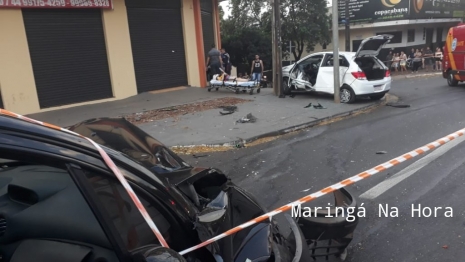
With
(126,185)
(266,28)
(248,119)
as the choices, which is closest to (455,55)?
(248,119)

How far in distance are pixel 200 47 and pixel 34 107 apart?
6.87 m

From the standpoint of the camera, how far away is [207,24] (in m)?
17.4

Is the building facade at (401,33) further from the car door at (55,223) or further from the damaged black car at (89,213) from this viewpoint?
the car door at (55,223)

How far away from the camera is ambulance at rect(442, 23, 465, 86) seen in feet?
47.4

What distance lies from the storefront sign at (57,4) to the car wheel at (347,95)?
8.14 metres

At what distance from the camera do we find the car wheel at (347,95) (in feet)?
39.4

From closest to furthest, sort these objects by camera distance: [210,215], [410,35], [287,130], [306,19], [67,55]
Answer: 1. [210,215]
2. [287,130]
3. [67,55]
4. [306,19]
5. [410,35]

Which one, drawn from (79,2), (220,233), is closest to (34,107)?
(79,2)

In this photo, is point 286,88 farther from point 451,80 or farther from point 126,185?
point 126,185

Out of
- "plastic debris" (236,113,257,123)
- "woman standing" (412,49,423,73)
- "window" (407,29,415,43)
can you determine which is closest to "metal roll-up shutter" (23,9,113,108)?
"plastic debris" (236,113,257,123)

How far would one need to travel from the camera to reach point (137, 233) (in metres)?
1.72

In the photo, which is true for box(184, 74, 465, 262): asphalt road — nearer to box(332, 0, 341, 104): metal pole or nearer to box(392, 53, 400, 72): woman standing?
box(332, 0, 341, 104): metal pole

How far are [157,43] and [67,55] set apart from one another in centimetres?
349

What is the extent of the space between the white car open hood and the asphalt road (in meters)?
2.39
